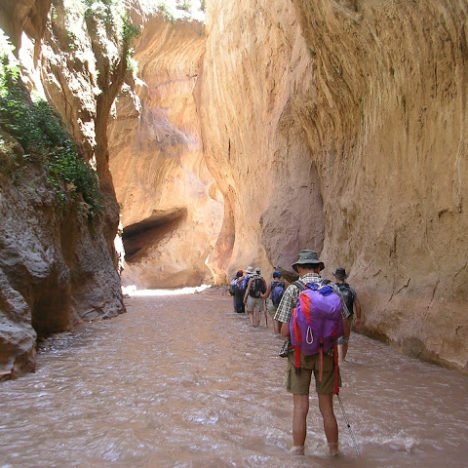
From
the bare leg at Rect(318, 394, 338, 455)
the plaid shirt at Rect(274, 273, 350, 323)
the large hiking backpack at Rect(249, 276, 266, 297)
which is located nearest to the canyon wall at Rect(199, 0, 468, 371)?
the large hiking backpack at Rect(249, 276, 266, 297)

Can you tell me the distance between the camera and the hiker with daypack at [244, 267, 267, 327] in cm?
961

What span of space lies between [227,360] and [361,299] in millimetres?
3303

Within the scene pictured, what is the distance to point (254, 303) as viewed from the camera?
9.65 metres

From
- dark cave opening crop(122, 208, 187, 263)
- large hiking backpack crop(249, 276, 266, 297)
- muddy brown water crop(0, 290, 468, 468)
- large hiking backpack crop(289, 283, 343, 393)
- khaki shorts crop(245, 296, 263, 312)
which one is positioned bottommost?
muddy brown water crop(0, 290, 468, 468)

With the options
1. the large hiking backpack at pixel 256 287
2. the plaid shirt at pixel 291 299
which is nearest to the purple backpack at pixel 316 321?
the plaid shirt at pixel 291 299

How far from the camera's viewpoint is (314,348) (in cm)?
302

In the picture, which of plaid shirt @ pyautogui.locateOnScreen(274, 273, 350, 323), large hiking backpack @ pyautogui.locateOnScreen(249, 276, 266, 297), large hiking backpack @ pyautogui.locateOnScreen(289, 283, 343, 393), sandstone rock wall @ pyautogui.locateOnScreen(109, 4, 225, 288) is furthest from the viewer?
sandstone rock wall @ pyautogui.locateOnScreen(109, 4, 225, 288)

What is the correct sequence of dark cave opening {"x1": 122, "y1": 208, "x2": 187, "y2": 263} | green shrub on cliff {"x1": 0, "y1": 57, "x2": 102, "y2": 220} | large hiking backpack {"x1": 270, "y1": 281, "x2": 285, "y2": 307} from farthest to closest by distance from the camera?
1. dark cave opening {"x1": 122, "y1": 208, "x2": 187, "y2": 263}
2. large hiking backpack {"x1": 270, "y1": 281, "x2": 285, "y2": 307}
3. green shrub on cliff {"x1": 0, "y1": 57, "x2": 102, "y2": 220}

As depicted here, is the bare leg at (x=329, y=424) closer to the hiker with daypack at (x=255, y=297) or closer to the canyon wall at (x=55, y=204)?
the canyon wall at (x=55, y=204)

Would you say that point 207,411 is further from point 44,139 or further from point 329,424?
point 44,139

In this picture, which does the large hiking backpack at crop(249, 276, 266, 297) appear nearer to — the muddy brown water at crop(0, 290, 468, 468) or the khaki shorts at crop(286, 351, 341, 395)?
the muddy brown water at crop(0, 290, 468, 468)

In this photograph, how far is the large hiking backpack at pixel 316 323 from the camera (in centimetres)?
298

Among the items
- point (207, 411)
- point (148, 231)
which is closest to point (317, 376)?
point (207, 411)

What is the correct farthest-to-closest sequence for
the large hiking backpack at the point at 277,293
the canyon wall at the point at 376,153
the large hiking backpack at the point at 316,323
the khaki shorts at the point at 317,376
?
the large hiking backpack at the point at 277,293 < the canyon wall at the point at 376,153 < the khaki shorts at the point at 317,376 < the large hiking backpack at the point at 316,323
